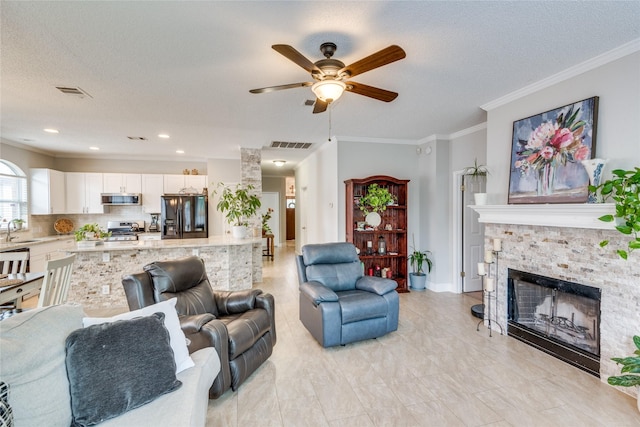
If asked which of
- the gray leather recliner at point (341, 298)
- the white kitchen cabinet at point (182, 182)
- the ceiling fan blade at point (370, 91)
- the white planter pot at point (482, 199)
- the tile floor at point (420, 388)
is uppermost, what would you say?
the ceiling fan blade at point (370, 91)

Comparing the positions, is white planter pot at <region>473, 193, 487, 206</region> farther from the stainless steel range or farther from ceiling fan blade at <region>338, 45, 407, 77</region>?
the stainless steel range

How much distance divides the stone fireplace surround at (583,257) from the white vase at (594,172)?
0.43ft

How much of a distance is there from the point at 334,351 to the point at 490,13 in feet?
10.3

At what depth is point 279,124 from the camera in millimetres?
4535

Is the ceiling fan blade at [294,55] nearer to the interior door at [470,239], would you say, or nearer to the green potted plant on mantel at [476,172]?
the green potted plant on mantel at [476,172]

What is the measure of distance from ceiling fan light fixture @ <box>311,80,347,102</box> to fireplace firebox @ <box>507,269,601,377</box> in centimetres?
279

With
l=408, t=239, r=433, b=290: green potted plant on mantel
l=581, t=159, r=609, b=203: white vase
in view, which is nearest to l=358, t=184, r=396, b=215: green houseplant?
l=408, t=239, r=433, b=290: green potted plant on mantel

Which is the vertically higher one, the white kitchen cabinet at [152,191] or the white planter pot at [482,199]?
the white kitchen cabinet at [152,191]

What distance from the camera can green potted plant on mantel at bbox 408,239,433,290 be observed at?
17.7 feet

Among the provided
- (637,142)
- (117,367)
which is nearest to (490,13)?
(637,142)

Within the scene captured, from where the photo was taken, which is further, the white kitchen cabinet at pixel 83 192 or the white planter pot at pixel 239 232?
the white kitchen cabinet at pixel 83 192

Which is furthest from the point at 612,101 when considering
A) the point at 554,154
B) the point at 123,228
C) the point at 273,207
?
the point at 273,207

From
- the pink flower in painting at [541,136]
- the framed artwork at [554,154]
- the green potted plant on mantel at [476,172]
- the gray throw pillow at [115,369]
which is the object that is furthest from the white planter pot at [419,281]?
the gray throw pillow at [115,369]

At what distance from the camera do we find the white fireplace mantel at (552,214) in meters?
2.48
